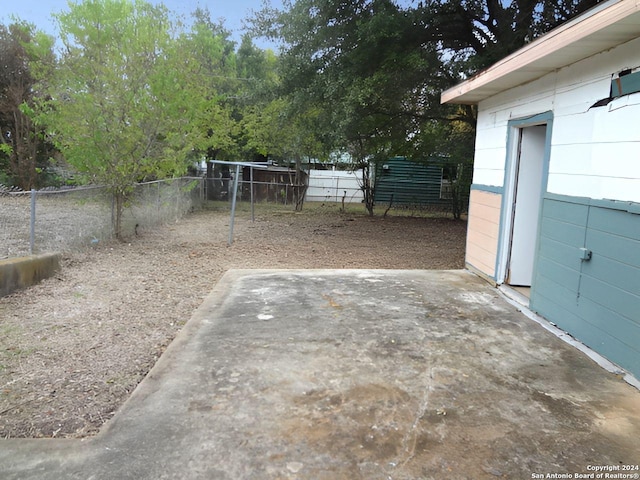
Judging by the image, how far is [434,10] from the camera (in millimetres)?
9750

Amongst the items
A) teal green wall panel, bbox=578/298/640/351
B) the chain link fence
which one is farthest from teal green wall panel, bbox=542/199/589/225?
the chain link fence

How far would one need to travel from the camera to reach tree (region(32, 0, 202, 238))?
336 inches

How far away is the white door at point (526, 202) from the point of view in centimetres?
571

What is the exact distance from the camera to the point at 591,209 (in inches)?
160

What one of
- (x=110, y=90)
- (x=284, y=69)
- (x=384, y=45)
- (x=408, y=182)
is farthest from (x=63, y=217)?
(x=408, y=182)

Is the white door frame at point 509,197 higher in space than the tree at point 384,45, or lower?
lower

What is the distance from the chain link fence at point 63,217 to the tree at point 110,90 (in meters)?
0.68

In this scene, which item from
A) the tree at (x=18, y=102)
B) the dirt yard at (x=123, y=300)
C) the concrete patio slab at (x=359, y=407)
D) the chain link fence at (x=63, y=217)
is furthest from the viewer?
the tree at (x=18, y=102)

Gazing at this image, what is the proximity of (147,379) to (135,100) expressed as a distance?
6757 mm

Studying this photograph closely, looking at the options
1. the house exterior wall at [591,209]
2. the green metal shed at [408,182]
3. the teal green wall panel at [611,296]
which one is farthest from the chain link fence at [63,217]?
the green metal shed at [408,182]

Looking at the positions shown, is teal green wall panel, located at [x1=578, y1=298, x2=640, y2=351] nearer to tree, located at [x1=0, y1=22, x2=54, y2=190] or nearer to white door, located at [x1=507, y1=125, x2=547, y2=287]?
white door, located at [x1=507, y1=125, x2=547, y2=287]

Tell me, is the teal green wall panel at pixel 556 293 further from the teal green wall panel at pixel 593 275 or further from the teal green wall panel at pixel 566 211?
the teal green wall panel at pixel 566 211

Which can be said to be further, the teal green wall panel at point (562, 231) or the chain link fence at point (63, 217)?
the chain link fence at point (63, 217)

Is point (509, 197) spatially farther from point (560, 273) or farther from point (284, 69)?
point (284, 69)
